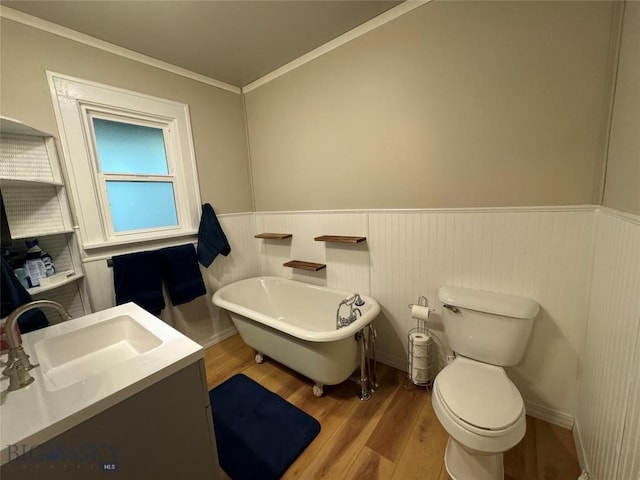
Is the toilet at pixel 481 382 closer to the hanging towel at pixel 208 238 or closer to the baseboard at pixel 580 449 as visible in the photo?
the baseboard at pixel 580 449

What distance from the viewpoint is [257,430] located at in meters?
1.53

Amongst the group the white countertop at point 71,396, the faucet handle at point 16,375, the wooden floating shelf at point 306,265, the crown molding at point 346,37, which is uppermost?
the crown molding at point 346,37

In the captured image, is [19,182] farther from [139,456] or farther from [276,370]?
[276,370]

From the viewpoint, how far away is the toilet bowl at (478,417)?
1014 millimetres

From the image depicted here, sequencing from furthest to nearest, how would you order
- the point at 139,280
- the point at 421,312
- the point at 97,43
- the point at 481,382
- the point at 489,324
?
the point at 139,280
the point at 97,43
the point at 421,312
the point at 489,324
the point at 481,382

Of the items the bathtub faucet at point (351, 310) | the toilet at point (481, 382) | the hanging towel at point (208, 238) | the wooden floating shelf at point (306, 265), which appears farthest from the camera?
the hanging towel at point (208, 238)

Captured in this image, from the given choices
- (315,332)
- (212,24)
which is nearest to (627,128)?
(315,332)

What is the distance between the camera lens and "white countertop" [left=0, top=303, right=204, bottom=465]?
1.93 ft

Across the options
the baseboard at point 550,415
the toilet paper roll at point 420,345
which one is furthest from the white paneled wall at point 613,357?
the toilet paper roll at point 420,345

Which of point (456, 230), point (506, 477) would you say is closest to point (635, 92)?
point (456, 230)

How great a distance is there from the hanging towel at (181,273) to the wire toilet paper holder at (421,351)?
1.76 meters

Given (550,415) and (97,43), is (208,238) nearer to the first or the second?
(97,43)

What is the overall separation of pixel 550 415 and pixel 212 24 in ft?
10.5

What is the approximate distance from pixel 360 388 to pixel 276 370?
0.69m
